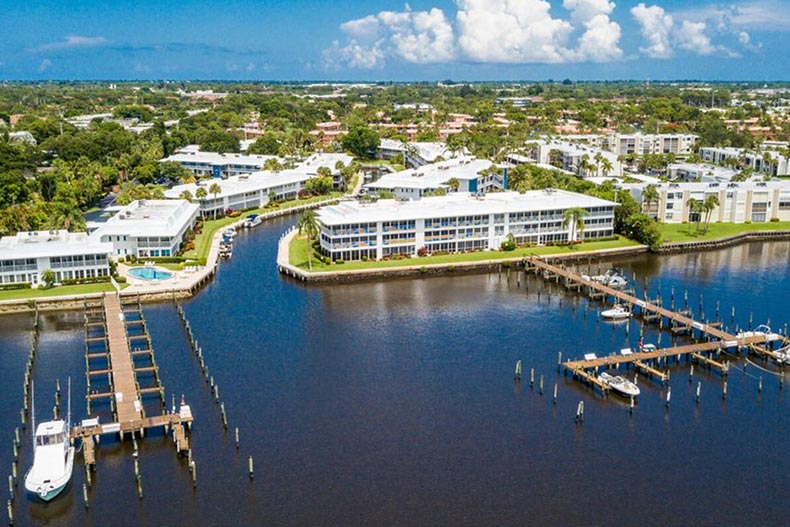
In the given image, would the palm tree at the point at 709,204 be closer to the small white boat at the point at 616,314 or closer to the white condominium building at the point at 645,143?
the small white boat at the point at 616,314

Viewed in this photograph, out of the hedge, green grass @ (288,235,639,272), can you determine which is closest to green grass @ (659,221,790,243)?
green grass @ (288,235,639,272)

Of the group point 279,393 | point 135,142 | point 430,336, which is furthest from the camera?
point 135,142

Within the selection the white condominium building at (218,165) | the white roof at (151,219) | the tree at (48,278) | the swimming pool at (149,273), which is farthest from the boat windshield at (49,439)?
the white condominium building at (218,165)

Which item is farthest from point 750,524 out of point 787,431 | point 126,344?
point 126,344

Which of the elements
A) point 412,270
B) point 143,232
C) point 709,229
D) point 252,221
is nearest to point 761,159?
point 709,229

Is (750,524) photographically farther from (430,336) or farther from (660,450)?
(430,336)

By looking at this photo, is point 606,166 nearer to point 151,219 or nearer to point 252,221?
point 252,221
